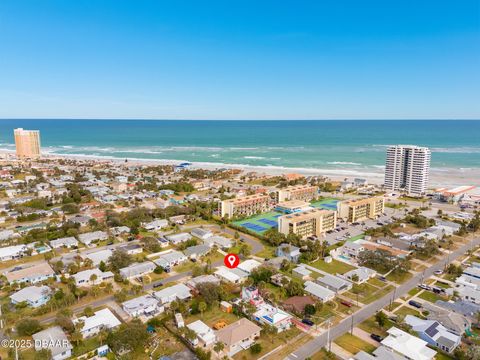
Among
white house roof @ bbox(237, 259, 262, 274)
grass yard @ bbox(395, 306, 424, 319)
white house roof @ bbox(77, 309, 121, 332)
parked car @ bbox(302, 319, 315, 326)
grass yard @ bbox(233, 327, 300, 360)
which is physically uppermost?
white house roof @ bbox(77, 309, 121, 332)

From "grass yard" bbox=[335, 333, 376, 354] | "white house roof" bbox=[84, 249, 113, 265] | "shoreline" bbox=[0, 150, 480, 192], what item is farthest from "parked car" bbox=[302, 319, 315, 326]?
"shoreline" bbox=[0, 150, 480, 192]

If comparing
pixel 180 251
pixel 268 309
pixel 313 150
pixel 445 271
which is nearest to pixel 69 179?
pixel 180 251

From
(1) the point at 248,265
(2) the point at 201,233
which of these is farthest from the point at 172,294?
(2) the point at 201,233

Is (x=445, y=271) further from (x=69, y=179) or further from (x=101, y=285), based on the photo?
(x=69, y=179)

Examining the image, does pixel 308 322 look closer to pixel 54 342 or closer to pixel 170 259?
pixel 170 259

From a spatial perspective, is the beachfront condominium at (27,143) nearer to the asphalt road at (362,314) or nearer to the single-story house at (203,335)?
the single-story house at (203,335)

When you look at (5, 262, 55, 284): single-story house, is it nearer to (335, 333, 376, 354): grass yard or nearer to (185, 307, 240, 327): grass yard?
(185, 307, 240, 327): grass yard
